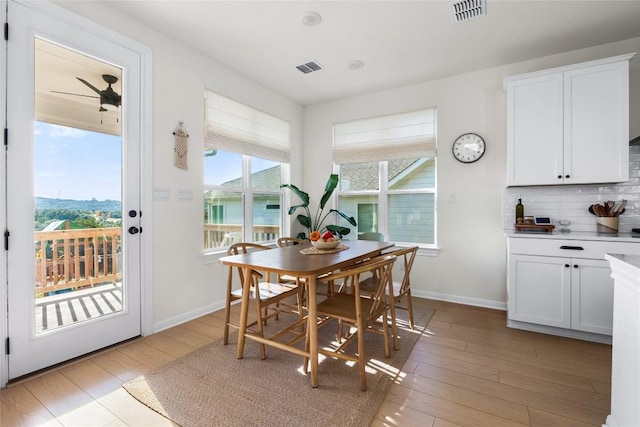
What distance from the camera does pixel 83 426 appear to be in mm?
1579

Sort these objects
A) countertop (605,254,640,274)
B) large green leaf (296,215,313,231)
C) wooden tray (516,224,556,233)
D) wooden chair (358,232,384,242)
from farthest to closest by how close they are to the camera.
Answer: large green leaf (296,215,313,231), wooden chair (358,232,384,242), wooden tray (516,224,556,233), countertop (605,254,640,274)

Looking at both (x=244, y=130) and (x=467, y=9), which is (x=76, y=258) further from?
(x=467, y=9)

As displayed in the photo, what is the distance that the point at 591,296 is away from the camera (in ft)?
8.38

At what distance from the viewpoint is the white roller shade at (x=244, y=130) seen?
332 centimetres

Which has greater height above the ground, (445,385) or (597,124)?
(597,124)

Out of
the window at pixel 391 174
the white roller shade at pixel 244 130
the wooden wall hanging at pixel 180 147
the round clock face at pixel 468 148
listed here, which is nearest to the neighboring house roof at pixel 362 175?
the window at pixel 391 174

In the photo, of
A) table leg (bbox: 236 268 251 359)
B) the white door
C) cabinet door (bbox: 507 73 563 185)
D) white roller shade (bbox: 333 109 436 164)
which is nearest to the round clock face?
white roller shade (bbox: 333 109 436 164)

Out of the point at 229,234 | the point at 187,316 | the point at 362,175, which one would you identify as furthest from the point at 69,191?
the point at 362,175

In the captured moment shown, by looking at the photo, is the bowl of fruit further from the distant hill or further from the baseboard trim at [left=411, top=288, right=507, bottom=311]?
the baseboard trim at [left=411, top=288, right=507, bottom=311]

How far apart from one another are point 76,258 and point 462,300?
12.8ft

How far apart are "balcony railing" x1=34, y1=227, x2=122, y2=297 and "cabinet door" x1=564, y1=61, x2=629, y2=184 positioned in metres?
4.16

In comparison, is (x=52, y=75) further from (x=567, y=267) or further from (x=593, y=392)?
(x=567, y=267)

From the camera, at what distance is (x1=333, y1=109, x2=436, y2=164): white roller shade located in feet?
12.7

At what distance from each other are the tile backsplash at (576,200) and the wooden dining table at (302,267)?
179 cm
